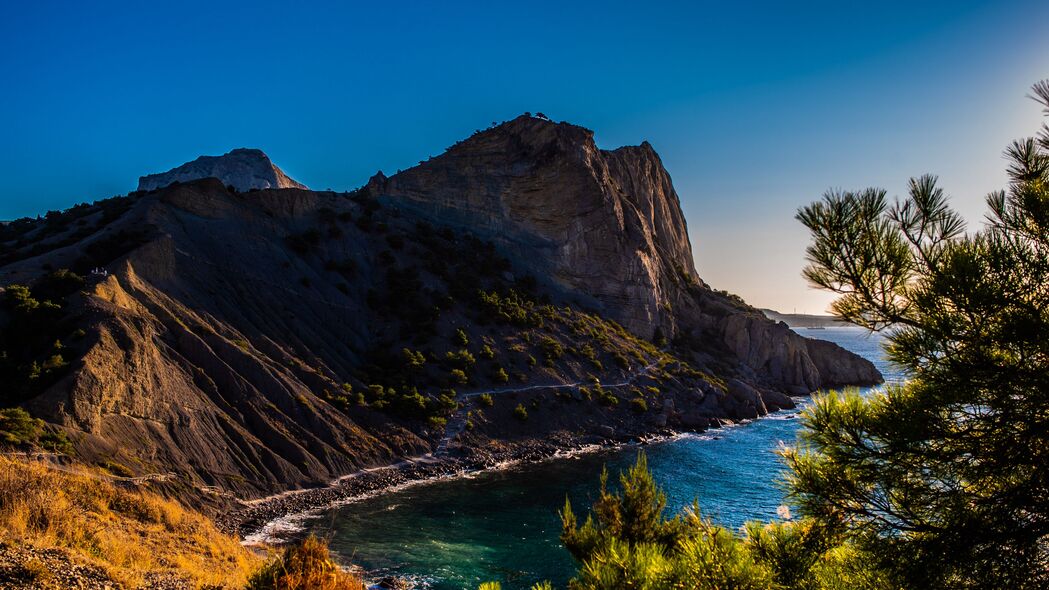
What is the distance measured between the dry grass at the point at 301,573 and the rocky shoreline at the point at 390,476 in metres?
13.3

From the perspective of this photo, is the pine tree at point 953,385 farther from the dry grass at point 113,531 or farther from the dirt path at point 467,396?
the dirt path at point 467,396

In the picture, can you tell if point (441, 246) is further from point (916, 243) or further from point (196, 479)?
point (916, 243)

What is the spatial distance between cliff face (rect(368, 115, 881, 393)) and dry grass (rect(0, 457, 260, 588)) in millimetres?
49542

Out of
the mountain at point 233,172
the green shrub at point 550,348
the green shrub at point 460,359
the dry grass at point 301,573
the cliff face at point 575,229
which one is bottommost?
the dry grass at point 301,573

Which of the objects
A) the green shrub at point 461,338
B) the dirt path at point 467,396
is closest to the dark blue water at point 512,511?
the dirt path at point 467,396

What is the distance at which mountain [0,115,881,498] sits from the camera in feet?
91.4

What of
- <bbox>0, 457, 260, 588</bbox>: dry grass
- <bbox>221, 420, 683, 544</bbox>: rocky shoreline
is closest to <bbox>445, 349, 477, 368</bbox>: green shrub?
<bbox>221, 420, 683, 544</bbox>: rocky shoreline

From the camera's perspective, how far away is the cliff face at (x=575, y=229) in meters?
66.4

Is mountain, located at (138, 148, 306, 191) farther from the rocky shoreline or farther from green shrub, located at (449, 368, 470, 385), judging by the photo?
the rocky shoreline

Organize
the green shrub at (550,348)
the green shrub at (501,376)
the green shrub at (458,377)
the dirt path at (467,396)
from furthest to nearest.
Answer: the green shrub at (550,348) < the green shrub at (501,376) < the green shrub at (458,377) < the dirt path at (467,396)

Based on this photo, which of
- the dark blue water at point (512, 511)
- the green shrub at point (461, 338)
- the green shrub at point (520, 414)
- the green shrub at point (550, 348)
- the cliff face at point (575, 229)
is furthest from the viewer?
the cliff face at point (575, 229)

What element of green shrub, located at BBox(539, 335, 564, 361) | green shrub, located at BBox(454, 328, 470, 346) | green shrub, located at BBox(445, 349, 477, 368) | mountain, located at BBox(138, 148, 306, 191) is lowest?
green shrub, located at BBox(445, 349, 477, 368)

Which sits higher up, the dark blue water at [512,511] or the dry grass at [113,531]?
the dry grass at [113,531]

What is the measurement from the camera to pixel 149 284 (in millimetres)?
35562
